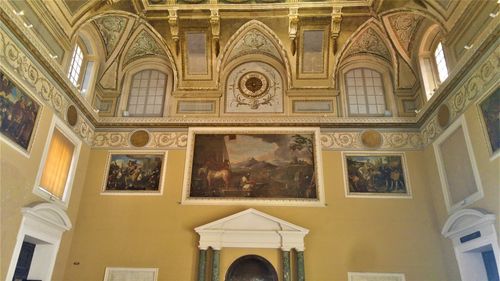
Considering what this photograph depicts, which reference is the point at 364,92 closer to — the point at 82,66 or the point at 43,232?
the point at 82,66

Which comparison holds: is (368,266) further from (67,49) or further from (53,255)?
(67,49)

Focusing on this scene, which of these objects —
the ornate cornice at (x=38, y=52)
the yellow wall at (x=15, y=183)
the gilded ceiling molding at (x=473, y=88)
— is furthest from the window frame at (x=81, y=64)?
the gilded ceiling molding at (x=473, y=88)

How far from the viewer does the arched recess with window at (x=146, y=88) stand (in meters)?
12.9

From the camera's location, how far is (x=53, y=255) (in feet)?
31.9

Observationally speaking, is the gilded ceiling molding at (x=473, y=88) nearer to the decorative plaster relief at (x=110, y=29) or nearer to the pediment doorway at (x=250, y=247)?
the pediment doorway at (x=250, y=247)

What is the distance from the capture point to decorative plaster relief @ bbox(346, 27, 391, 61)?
12.4m

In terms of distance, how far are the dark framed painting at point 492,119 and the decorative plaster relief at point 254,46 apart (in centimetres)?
691

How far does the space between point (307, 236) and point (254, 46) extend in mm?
6948

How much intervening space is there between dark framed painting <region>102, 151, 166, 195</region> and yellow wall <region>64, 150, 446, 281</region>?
0.86 ft

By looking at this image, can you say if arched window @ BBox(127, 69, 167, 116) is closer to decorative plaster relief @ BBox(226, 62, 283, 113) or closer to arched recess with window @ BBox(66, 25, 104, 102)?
arched recess with window @ BBox(66, 25, 104, 102)

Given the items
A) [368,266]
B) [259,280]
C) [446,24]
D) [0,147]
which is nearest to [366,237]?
[368,266]

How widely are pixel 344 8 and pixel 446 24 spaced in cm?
315

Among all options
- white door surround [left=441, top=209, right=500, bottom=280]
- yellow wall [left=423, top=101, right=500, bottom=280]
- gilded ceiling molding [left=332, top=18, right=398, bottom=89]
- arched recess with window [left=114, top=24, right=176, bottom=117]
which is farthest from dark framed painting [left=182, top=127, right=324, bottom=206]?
white door surround [left=441, top=209, right=500, bottom=280]

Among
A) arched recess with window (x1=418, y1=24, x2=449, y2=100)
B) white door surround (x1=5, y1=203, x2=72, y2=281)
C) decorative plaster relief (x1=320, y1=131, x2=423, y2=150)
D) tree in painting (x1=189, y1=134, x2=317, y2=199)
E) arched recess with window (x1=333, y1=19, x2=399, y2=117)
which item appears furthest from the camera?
arched recess with window (x1=333, y1=19, x2=399, y2=117)
